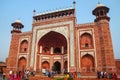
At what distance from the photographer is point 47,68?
20953 mm

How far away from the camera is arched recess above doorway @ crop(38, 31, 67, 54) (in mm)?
21047

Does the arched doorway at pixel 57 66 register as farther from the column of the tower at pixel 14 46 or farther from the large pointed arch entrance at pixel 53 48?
the column of the tower at pixel 14 46

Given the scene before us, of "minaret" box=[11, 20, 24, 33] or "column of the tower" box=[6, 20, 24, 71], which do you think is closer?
"column of the tower" box=[6, 20, 24, 71]

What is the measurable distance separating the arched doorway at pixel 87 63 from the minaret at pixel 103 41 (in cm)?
105

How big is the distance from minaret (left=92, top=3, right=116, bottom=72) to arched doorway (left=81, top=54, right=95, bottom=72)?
41.3 inches

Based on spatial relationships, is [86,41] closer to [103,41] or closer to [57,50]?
[103,41]

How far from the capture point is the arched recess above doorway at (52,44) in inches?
829

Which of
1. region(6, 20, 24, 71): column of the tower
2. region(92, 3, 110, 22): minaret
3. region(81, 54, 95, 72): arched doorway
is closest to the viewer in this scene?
region(81, 54, 95, 72): arched doorway

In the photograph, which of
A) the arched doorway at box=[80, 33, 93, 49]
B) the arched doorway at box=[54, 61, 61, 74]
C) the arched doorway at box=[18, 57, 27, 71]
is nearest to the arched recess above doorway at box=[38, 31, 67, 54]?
the arched doorway at box=[54, 61, 61, 74]

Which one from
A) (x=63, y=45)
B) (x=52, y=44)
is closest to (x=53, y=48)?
(x=52, y=44)

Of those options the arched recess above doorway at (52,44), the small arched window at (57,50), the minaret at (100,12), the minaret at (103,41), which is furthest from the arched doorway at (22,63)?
the minaret at (100,12)

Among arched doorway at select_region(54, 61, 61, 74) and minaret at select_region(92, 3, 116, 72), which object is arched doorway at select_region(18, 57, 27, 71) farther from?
minaret at select_region(92, 3, 116, 72)

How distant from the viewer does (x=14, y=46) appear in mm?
21953

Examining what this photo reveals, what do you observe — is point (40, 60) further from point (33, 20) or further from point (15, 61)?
point (33, 20)
